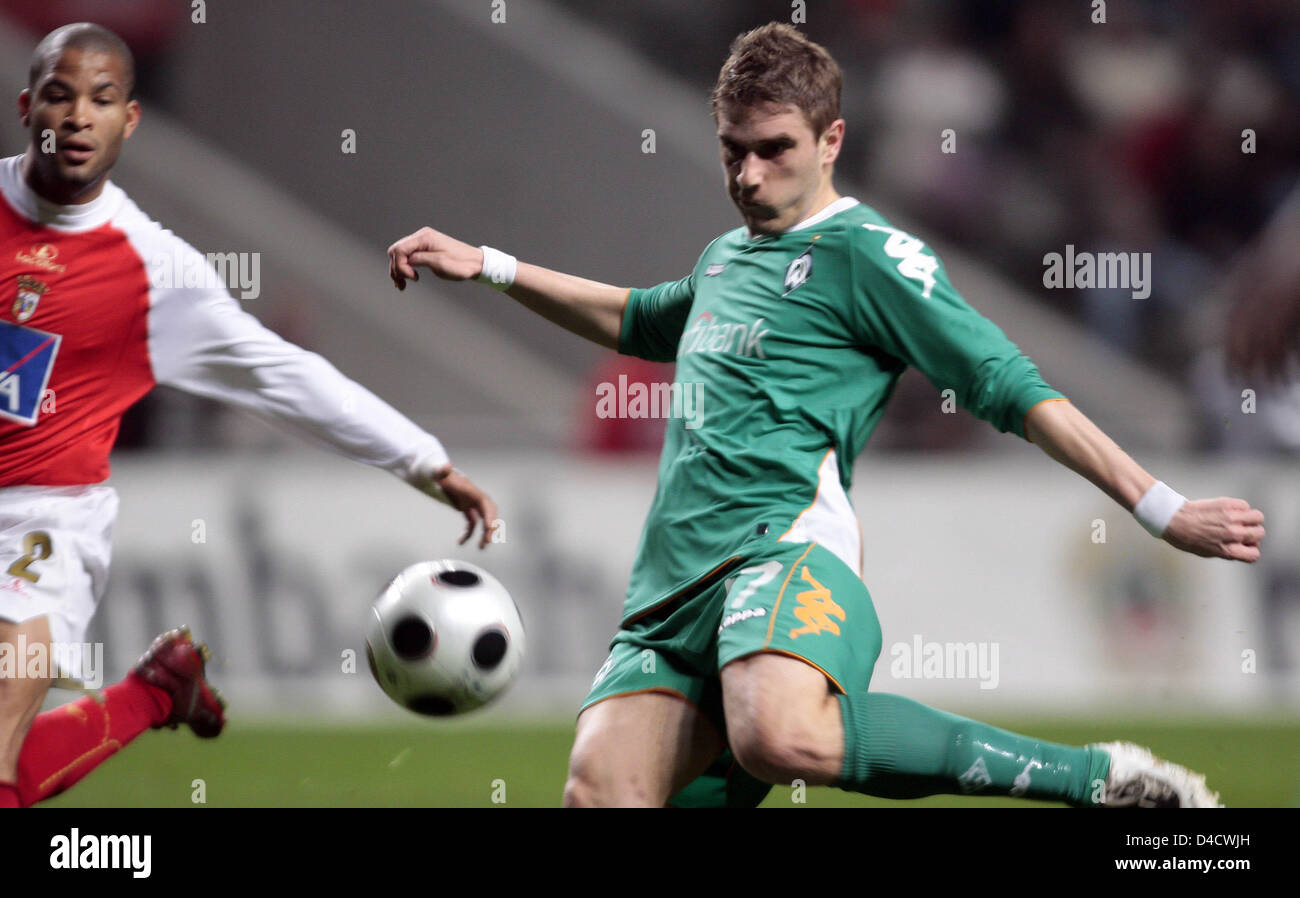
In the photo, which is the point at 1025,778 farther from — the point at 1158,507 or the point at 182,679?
the point at 182,679

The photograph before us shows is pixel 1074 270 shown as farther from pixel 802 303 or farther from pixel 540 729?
pixel 802 303

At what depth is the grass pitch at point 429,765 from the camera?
19.2 feet

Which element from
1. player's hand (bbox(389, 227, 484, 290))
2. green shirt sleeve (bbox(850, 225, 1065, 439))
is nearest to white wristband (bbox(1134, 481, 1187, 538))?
green shirt sleeve (bbox(850, 225, 1065, 439))

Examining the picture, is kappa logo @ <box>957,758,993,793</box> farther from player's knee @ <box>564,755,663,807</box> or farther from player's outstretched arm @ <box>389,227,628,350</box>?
player's outstretched arm @ <box>389,227,628,350</box>

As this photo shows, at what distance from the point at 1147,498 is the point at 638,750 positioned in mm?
1239

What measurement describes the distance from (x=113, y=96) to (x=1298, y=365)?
302cm

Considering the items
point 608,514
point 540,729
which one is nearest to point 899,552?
point 608,514

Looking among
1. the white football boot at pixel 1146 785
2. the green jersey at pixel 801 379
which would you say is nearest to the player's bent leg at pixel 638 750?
the green jersey at pixel 801 379

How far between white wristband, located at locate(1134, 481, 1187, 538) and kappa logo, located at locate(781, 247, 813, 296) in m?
0.92

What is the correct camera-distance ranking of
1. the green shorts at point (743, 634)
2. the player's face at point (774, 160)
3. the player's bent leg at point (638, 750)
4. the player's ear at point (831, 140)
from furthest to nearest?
the player's ear at point (831, 140)
the player's face at point (774, 160)
the player's bent leg at point (638, 750)
the green shorts at point (743, 634)

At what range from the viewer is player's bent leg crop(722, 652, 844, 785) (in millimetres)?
3371

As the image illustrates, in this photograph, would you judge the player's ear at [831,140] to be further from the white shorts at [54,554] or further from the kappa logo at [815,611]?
the white shorts at [54,554]

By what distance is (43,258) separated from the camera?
4078mm

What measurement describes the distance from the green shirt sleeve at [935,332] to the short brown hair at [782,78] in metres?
0.32
